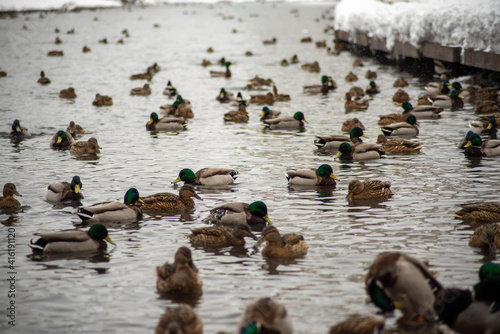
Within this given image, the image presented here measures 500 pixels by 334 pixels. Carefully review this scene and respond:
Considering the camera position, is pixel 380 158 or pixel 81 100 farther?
pixel 81 100

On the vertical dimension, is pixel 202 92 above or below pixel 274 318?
above

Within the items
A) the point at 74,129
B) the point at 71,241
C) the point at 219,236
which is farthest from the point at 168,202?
the point at 74,129

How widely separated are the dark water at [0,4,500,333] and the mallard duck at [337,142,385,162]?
9.5 inches

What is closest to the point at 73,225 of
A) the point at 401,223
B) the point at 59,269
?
the point at 59,269

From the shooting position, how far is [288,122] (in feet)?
61.8

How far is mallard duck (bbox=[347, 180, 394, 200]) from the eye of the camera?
1137 cm

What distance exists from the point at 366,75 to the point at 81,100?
41.8ft

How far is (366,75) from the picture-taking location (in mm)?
30172

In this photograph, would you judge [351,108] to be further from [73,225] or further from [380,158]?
[73,225]

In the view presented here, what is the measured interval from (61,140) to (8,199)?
535 centimetres

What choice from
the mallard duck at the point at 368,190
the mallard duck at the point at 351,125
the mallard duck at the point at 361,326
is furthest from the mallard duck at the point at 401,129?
the mallard duck at the point at 361,326

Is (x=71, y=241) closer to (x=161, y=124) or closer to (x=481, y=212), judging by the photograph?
(x=481, y=212)

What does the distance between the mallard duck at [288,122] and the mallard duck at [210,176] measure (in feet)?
20.3

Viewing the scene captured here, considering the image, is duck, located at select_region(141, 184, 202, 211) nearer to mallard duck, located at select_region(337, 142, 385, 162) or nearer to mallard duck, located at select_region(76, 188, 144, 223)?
mallard duck, located at select_region(76, 188, 144, 223)
